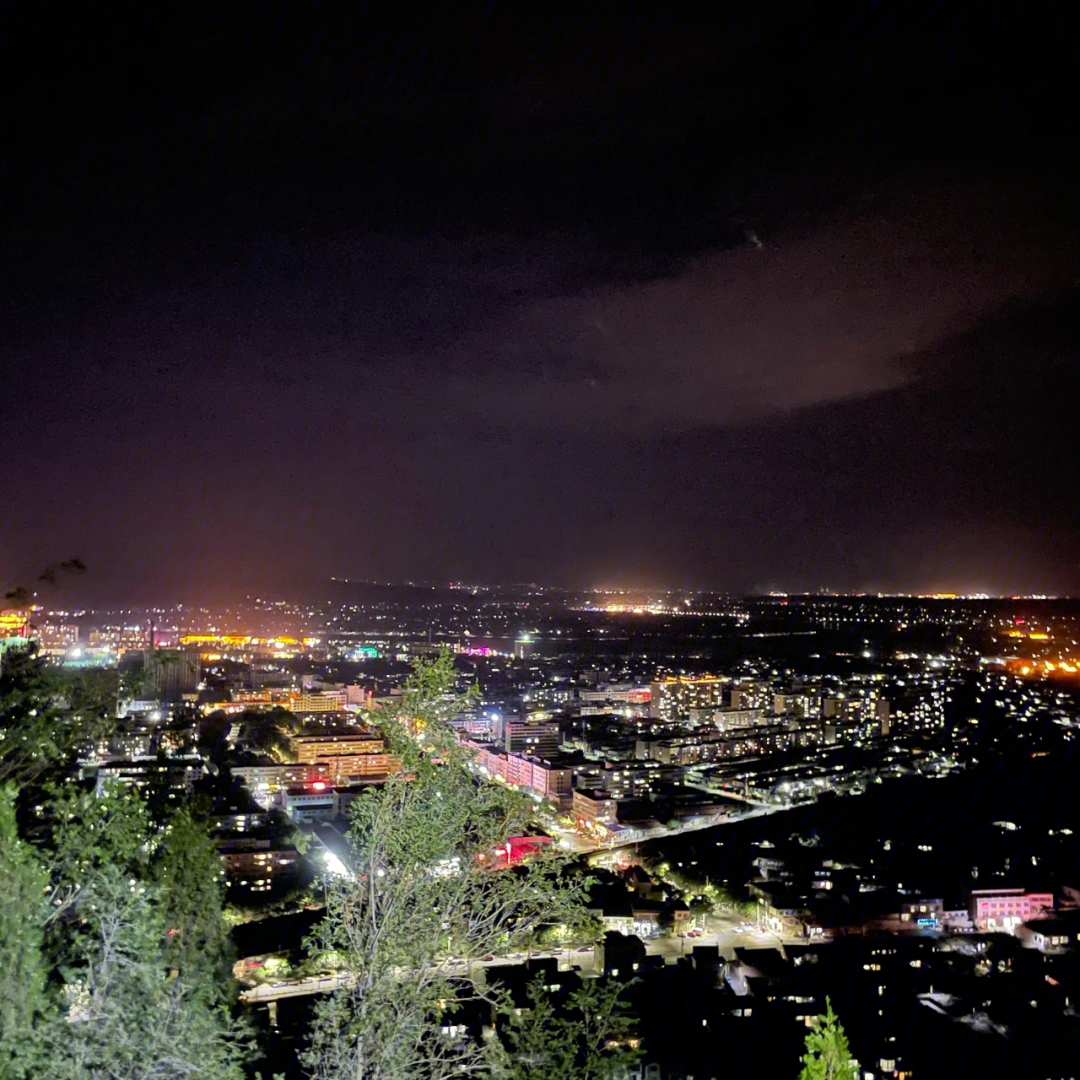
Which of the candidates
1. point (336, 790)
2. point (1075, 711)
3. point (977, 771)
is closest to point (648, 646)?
point (1075, 711)

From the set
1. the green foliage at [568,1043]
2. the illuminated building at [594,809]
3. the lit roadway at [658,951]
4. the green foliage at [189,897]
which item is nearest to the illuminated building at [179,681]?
the illuminated building at [594,809]

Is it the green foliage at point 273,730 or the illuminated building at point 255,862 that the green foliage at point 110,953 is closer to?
the illuminated building at point 255,862

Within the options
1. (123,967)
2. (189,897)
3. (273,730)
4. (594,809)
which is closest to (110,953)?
(123,967)

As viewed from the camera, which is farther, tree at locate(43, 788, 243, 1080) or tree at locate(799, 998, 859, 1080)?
tree at locate(799, 998, 859, 1080)

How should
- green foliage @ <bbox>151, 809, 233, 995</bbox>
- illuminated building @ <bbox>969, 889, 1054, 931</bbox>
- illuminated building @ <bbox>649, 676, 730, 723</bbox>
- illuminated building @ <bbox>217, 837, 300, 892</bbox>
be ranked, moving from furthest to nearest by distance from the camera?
1. illuminated building @ <bbox>649, 676, 730, 723</bbox>
2. illuminated building @ <bbox>969, 889, 1054, 931</bbox>
3. illuminated building @ <bbox>217, 837, 300, 892</bbox>
4. green foliage @ <bbox>151, 809, 233, 995</bbox>

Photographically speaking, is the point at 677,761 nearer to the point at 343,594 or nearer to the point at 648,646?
the point at 648,646

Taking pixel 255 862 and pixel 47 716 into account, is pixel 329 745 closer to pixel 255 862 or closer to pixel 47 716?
pixel 255 862

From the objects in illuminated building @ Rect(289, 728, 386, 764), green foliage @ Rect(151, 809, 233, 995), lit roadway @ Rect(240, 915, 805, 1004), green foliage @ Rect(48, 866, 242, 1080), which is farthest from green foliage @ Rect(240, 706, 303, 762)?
green foliage @ Rect(48, 866, 242, 1080)

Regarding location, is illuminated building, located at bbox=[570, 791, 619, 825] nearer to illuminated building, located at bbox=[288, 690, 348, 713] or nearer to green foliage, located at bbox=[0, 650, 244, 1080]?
illuminated building, located at bbox=[288, 690, 348, 713]
